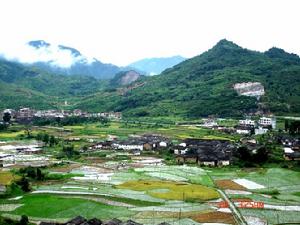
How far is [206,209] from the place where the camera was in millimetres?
41000

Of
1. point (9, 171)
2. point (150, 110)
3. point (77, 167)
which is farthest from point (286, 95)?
point (9, 171)

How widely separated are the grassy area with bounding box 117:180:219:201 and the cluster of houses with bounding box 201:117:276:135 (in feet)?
144

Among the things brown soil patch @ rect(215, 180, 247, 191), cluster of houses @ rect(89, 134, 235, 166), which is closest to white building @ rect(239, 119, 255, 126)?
cluster of houses @ rect(89, 134, 235, 166)

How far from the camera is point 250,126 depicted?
9675 cm

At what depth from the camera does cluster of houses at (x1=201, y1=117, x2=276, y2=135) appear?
307 ft

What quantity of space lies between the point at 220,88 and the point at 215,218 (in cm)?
10020

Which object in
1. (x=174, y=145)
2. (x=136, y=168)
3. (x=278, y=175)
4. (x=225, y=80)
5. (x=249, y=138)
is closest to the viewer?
(x=278, y=175)

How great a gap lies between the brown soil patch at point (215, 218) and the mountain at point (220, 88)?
3029 inches

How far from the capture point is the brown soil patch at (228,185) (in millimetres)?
49609

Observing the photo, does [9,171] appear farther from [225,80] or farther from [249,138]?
[225,80]

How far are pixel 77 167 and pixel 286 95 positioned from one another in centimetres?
7425

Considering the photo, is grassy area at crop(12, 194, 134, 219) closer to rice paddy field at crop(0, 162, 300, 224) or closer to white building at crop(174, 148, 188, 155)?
rice paddy field at crop(0, 162, 300, 224)


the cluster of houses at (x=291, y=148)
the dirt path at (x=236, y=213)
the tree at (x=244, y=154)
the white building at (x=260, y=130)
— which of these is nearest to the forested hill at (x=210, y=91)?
the white building at (x=260, y=130)

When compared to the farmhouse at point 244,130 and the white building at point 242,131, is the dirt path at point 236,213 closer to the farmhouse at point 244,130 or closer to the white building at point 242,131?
the farmhouse at point 244,130
